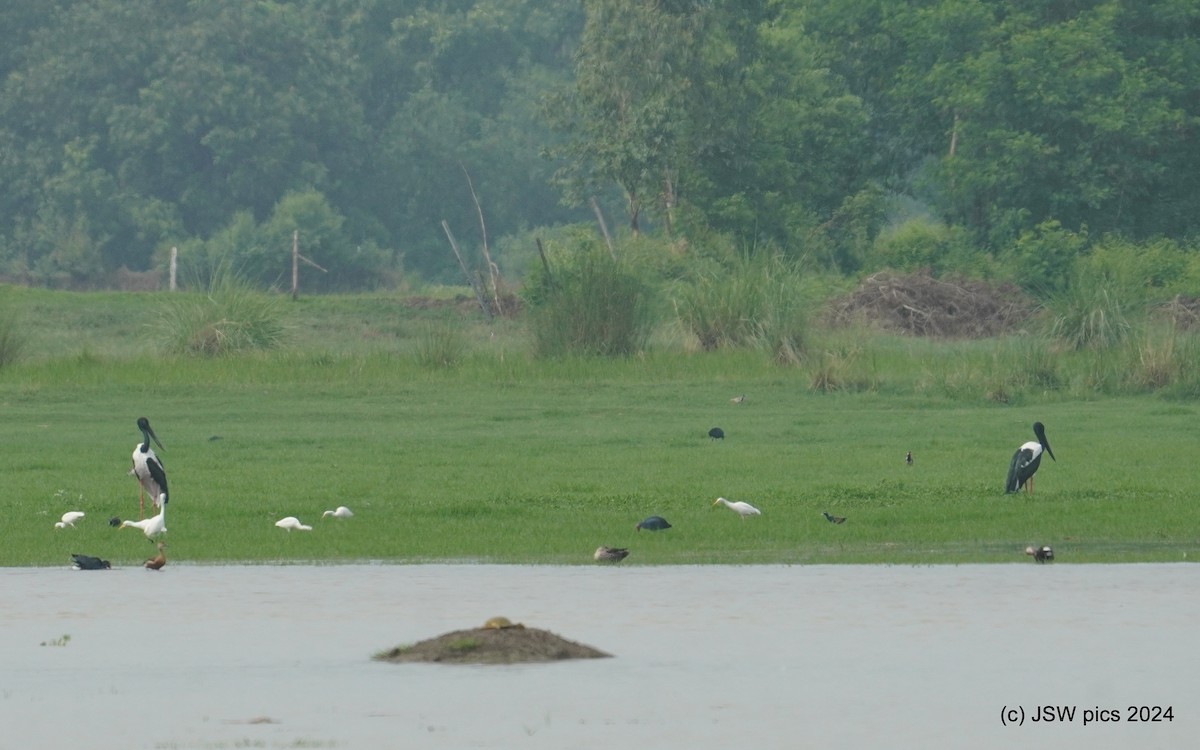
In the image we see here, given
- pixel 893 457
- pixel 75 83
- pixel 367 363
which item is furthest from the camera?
pixel 75 83

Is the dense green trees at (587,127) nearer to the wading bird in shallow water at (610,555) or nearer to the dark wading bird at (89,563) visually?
the dark wading bird at (89,563)

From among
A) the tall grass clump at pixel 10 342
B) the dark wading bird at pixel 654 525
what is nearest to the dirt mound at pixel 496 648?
the dark wading bird at pixel 654 525

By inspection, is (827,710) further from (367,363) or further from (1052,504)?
(367,363)

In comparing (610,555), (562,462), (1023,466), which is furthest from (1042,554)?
(562,462)

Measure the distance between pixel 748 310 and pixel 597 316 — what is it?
2099 mm

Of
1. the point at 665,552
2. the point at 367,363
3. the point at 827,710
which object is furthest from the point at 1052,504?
the point at 367,363

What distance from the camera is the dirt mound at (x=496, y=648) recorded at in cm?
942

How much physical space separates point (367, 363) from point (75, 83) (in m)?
31.2

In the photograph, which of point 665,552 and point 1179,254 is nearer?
point 665,552

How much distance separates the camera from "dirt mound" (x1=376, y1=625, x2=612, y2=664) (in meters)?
9.42

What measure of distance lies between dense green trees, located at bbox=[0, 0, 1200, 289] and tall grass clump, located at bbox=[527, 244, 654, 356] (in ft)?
32.5

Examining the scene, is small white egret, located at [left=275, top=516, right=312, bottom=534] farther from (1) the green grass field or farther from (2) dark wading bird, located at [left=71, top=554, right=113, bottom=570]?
(2) dark wading bird, located at [left=71, top=554, right=113, bottom=570]

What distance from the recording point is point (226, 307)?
29844mm

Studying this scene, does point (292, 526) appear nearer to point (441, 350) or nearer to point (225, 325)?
point (441, 350)
